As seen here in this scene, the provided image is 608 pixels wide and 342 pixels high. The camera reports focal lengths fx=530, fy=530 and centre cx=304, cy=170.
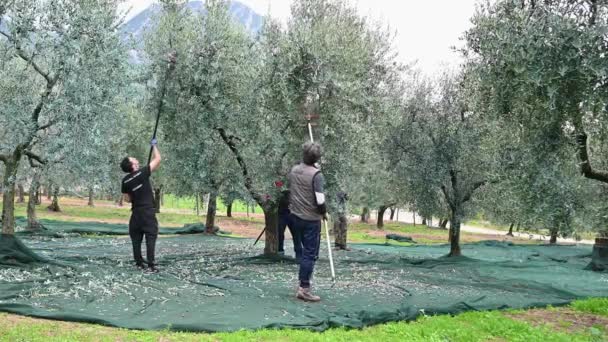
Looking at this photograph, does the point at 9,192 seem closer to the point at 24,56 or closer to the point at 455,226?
the point at 24,56

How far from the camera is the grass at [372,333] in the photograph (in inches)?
228

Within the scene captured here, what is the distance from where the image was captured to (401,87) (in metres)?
16.5

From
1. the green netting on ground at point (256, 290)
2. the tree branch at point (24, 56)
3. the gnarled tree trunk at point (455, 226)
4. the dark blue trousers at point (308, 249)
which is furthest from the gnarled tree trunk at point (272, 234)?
the gnarled tree trunk at point (455, 226)

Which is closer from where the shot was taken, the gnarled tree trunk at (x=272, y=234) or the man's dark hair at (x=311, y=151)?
the man's dark hair at (x=311, y=151)

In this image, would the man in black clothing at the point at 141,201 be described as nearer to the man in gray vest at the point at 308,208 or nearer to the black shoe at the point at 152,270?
the black shoe at the point at 152,270

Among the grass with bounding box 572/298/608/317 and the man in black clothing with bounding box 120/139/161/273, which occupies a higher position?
the man in black clothing with bounding box 120/139/161/273

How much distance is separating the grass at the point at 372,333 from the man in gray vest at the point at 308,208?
1.44 meters

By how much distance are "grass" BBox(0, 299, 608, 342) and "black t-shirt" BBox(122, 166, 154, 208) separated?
3.59m

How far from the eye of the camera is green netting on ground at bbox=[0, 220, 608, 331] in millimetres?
6730

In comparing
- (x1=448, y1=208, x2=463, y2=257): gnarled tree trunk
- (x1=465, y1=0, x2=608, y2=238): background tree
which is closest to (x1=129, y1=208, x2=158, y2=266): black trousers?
(x1=465, y1=0, x2=608, y2=238): background tree

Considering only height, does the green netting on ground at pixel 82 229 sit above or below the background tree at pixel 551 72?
below

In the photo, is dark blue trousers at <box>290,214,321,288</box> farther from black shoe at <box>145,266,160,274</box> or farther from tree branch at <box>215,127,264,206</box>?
tree branch at <box>215,127,264,206</box>

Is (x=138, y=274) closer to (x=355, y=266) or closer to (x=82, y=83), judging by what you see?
(x=82, y=83)

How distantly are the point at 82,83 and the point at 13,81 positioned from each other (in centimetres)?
224
